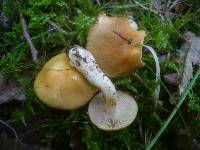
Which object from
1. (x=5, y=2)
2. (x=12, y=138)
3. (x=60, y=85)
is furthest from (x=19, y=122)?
(x=5, y=2)

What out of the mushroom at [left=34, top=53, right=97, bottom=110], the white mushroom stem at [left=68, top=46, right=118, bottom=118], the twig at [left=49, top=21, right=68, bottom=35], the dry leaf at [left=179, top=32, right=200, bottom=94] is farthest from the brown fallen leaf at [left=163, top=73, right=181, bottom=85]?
the twig at [left=49, top=21, right=68, bottom=35]

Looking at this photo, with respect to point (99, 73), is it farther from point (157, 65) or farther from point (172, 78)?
point (172, 78)

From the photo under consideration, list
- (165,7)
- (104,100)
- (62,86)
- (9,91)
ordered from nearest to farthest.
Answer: (62,86)
(104,100)
(9,91)
(165,7)

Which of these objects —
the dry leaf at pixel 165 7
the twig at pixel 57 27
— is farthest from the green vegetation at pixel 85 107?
the dry leaf at pixel 165 7

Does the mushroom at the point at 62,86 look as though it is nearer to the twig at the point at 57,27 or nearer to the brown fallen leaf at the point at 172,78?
the twig at the point at 57,27

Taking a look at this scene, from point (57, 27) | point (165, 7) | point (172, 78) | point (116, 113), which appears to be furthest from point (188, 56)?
point (57, 27)

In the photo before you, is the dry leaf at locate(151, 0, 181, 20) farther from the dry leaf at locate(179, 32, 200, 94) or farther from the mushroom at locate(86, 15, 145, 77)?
the mushroom at locate(86, 15, 145, 77)
